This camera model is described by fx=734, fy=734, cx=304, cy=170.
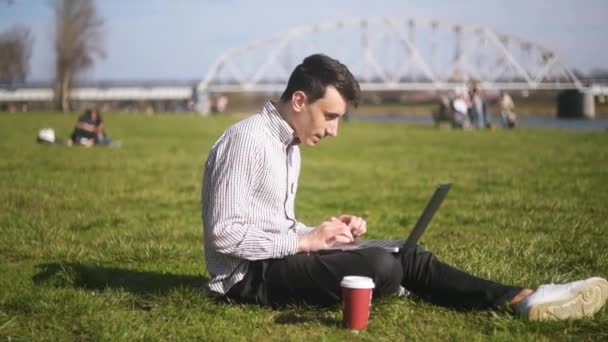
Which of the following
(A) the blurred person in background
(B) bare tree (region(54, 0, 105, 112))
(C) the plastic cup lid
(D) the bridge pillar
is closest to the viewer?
(C) the plastic cup lid

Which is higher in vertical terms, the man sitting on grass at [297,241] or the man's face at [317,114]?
the man's face at [317,114]

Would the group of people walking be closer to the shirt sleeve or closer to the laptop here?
the laptop

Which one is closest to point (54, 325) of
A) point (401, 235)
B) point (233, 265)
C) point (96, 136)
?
point (233, 265)

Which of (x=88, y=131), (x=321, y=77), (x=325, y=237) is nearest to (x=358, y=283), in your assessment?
(x=325, y=237)

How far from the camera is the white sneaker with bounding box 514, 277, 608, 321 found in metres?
3.75

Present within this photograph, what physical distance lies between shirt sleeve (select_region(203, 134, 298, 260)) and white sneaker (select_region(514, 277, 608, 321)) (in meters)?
1.28

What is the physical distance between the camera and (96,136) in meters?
20.2

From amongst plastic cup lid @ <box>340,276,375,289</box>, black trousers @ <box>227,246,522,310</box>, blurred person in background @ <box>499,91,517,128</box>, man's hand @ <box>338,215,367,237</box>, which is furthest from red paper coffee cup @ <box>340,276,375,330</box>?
blurred person in background @ <box>499,91,517,128</box>

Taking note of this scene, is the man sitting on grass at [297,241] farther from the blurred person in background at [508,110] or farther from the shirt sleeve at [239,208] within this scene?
the blurred person in background at [508,110]

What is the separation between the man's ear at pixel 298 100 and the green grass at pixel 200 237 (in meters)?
1.13

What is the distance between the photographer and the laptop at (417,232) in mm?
3830

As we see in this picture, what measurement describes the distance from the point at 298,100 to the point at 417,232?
959mm

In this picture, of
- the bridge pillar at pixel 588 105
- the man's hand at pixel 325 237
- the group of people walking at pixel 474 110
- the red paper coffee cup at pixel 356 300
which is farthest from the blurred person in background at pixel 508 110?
the bridge pillar at pixel 588 105

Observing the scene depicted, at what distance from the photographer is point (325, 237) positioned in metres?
3.82
